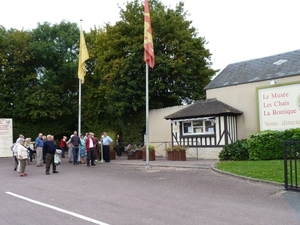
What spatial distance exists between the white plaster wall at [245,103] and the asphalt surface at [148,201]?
799 centimetres

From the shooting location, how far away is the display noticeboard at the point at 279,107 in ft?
60.5

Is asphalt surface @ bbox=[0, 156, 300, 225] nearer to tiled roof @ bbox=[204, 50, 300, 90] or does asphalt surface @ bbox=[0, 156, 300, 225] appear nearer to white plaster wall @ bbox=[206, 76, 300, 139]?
white plaster wall @ bbox=[206, 76, 300, 139]

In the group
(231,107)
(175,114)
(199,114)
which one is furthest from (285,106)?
(175,114)

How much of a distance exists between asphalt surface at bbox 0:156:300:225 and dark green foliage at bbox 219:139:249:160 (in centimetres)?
447

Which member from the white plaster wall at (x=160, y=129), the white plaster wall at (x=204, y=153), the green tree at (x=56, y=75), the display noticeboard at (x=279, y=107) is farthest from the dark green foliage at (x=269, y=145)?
the green tree at (x=56, y=75)

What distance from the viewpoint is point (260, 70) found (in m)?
21.8

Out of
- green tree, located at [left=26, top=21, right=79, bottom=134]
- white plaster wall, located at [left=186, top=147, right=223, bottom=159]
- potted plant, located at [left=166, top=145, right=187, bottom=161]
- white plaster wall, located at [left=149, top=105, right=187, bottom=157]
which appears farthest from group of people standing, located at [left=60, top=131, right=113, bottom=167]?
green tree, located at [left=26, top=21, right=79, bottom=134]

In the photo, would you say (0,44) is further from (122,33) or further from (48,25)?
(122,33)

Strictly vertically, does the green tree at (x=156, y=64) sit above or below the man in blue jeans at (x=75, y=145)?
above

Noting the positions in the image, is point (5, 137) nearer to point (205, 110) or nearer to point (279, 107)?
point (205, 110)

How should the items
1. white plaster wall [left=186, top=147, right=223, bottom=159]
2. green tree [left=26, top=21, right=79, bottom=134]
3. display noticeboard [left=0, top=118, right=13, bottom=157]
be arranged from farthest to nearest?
green tree [left=26, top=21, right=79, bottom=134] < display noticeboard [left=0, top=118, right=13, bottom=157] < white plaster wall [left=186, top=147, right=223, bottom=159]

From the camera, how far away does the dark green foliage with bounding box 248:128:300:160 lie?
17.2 m

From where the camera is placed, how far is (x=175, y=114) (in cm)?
2331

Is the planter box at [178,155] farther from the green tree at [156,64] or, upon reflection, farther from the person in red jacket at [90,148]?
the green tree at [156,64]
